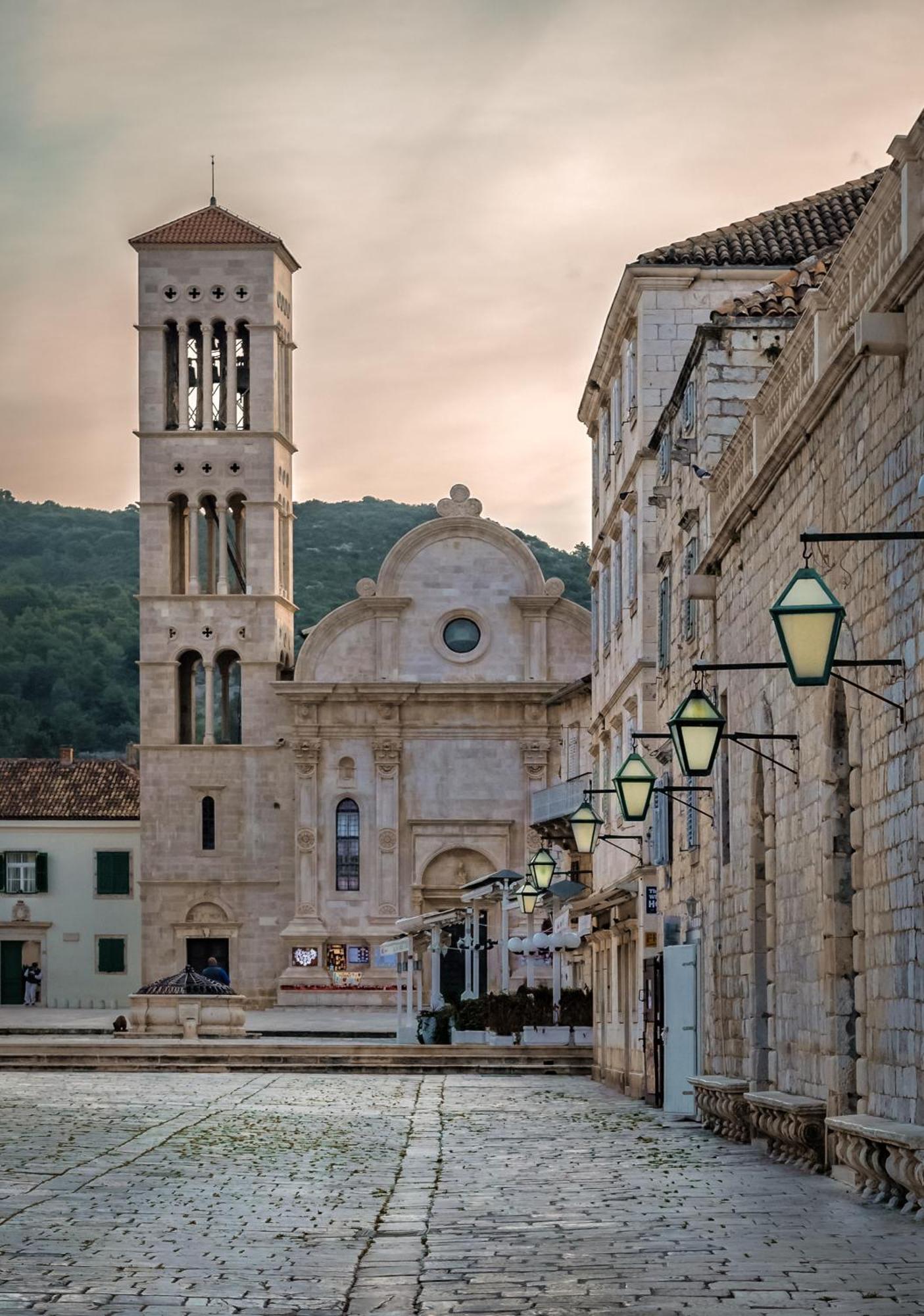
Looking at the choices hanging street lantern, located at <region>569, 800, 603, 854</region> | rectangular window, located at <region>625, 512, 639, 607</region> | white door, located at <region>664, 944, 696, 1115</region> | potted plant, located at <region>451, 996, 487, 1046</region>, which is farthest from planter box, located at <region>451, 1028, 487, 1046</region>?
→ white door, located at <region>664, 944, 696, 1115</region>

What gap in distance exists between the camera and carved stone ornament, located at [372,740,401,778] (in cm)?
6366

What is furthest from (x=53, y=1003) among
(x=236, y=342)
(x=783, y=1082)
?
(x=783, y=1082)

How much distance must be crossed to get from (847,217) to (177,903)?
38056 mm

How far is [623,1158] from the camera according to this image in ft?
54.2

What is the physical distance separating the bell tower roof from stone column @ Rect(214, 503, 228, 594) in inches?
305

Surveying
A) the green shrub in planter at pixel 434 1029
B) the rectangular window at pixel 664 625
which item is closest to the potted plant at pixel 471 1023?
the green shrub in planter at pixel 434 1029

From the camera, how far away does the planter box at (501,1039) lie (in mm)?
39406

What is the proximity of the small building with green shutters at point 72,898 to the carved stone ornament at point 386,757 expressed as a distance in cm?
799

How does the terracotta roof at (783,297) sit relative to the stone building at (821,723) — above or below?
above

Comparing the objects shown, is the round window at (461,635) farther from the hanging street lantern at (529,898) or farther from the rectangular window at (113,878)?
the hanging street lantern at (529,898)

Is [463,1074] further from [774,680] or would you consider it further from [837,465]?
[837,465]

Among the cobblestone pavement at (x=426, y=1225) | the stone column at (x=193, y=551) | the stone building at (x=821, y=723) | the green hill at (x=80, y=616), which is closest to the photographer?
Result: the cobblestone pavement at (x=426, y=1225)

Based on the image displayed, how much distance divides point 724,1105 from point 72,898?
4903cm

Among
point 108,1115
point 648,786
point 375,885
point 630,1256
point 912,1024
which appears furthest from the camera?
point 375,885
